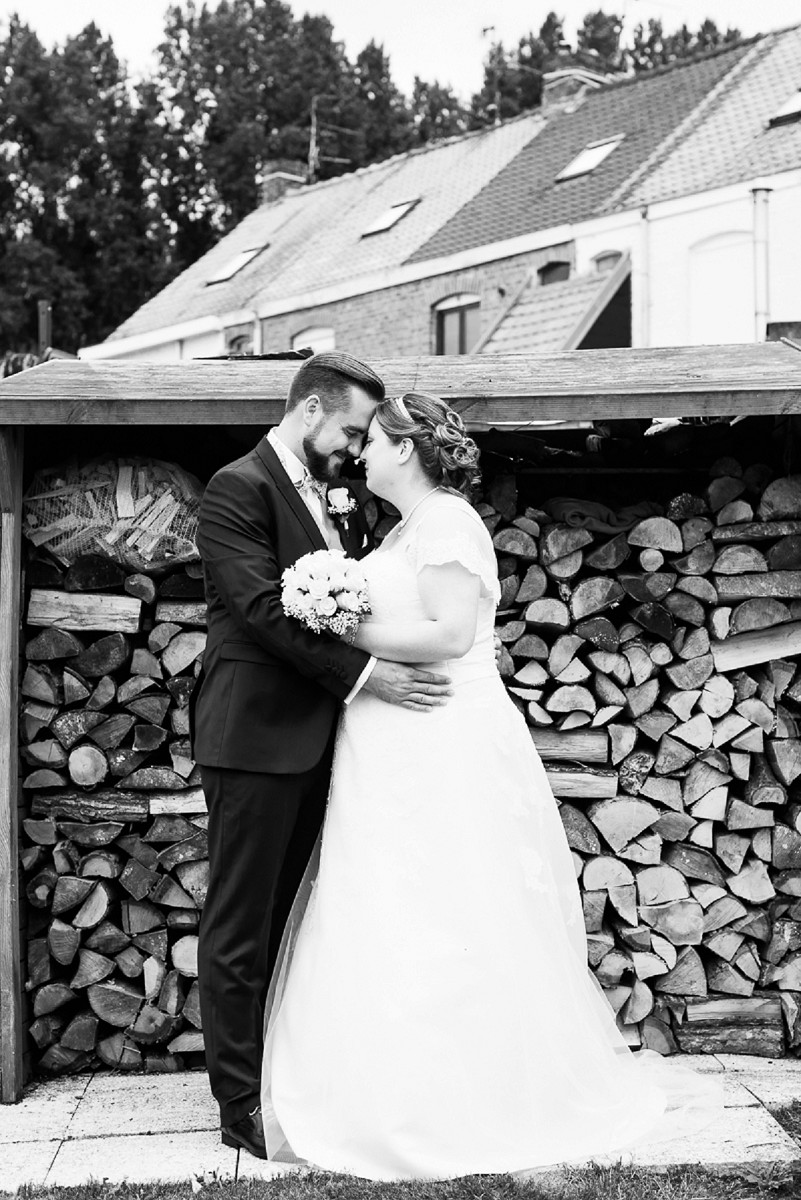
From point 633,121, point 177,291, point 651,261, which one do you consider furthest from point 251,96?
point 651,261

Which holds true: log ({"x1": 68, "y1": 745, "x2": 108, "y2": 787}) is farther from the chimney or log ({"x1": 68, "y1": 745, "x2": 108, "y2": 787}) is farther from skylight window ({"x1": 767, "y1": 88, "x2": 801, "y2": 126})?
the chimney

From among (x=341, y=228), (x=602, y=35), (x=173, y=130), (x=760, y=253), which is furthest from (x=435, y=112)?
(x=760, y=253)

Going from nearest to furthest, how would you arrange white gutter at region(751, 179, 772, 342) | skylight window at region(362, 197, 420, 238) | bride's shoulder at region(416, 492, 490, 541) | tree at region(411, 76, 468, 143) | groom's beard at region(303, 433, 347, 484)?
bride's shoulder at region(416, 492, 490, 541) < groom's beard at region(303, 433, 347, 484) < white gutter at region(751, 179, 772, 342) < skylight window at region(362, 197, 420, 238) < tree at region(411, 76, 468, 143)

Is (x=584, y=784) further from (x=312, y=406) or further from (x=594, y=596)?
(x=312, y=406)

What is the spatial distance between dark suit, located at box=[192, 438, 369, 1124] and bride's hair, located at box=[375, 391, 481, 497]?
43 centimetres

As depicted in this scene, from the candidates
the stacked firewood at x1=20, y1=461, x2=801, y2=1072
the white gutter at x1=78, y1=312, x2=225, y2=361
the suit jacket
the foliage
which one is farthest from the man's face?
the foliage

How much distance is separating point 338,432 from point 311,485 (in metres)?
0.22

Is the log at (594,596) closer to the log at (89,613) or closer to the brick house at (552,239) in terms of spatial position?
the log at (89,613)

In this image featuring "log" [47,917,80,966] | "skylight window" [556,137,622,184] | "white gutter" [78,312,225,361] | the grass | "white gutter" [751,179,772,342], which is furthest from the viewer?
"white gutter" [78,312,225,361]

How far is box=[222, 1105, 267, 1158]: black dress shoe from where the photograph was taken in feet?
13.2

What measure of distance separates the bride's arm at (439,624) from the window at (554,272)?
1721 centimetres

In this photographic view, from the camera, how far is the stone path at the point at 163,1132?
12.8 feet

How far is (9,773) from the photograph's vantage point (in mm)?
4648

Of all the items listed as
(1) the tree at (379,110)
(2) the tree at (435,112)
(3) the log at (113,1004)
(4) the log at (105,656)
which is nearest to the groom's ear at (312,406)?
(4) the log at (105,656)
